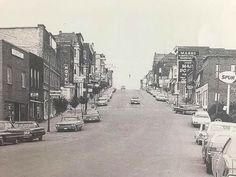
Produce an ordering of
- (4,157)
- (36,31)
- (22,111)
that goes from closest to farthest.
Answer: (4,157) → (22,111) → (36,31)

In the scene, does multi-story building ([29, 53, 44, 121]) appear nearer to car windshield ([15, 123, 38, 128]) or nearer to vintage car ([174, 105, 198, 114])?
car windshield ([15, 123, 38, 128])

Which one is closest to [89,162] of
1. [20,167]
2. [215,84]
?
[20,167]

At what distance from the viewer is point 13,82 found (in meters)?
48.4

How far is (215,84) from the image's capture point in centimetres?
7394

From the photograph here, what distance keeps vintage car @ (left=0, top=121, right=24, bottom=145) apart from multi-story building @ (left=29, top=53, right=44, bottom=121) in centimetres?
2146

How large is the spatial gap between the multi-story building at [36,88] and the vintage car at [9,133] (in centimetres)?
2146

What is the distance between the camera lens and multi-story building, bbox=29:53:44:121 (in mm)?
55250

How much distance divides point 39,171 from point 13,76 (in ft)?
104

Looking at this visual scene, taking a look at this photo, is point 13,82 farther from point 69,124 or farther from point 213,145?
point 213,145

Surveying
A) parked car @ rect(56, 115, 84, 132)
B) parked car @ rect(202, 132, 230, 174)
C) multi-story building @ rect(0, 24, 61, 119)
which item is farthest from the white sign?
parked car @ rect(202, 132, 230, 174)

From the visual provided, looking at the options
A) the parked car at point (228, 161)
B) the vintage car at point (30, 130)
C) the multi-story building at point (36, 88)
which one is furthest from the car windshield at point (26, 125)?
the parked car at point (228, 161)

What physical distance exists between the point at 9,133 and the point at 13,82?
17.5 m

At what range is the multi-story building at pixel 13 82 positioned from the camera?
1762 inches

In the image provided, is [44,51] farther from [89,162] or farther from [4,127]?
[89,162]
